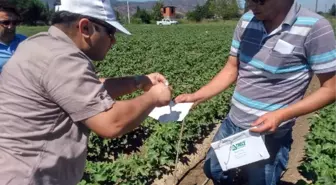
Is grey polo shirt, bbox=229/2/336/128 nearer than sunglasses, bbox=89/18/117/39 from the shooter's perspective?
No

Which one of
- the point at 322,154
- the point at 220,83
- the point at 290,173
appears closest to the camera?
the point at 220,83

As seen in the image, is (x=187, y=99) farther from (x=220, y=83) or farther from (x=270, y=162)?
(x=270, y=162)

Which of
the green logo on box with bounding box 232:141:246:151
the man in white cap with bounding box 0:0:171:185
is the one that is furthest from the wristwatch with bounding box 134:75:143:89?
the green logo on box with bounding box 232:141:246:151

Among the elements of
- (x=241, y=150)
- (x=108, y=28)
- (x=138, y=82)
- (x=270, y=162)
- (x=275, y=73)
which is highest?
(x=108, y=28)

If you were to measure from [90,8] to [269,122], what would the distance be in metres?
1.48

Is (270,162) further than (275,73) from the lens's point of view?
Yes

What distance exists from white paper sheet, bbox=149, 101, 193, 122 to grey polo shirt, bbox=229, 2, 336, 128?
46 centimetres

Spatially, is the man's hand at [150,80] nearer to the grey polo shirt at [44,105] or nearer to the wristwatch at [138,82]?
the wristwatch at [138,82]

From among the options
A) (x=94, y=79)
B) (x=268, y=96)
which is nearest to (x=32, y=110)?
(x=94, y=79)

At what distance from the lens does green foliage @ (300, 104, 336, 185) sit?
4.12 metres

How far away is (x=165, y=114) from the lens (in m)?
3.00

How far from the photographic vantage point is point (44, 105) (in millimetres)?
2055

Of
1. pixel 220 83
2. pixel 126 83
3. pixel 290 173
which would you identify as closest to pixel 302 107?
pixel 220 83

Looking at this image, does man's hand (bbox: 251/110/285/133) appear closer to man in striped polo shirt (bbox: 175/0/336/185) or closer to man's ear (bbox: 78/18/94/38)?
man in striped polo shirt (bbox: 175/0/336/185)
